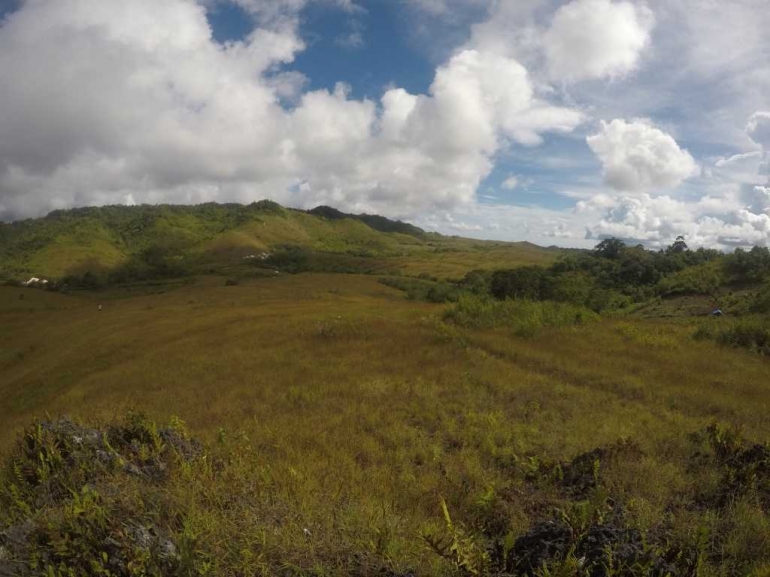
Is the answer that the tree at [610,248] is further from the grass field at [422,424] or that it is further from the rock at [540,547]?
the rock at [540,547]

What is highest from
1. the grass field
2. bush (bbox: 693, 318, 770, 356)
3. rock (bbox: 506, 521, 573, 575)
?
bush (bbox: 693, 318, 770, 356)

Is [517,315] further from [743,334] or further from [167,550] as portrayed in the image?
[167,550]

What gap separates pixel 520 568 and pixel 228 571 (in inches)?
93.0

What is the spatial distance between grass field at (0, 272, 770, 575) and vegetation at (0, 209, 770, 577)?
0.04m

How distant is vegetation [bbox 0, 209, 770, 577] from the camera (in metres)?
3.72

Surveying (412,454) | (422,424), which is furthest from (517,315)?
(412,454)

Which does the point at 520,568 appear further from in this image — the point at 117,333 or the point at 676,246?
the point at 676,246

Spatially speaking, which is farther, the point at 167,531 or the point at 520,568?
the point at 167,531

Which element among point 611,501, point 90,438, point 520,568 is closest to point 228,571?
point 520,568

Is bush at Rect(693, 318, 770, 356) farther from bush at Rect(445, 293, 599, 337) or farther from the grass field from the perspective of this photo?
bush at Rect(445, 293, 599, 337)

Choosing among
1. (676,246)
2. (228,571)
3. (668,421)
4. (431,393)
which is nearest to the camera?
(228,571)

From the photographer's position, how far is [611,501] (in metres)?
5.38

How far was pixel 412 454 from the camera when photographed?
7184 millimetres

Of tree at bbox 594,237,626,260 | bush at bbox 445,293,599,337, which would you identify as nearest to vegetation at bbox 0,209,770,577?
bush at bbox 445,293,599,337
